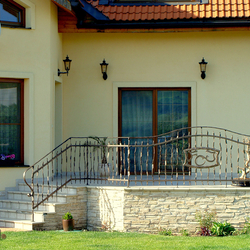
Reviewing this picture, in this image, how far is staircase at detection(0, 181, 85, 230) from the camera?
7.45 meters

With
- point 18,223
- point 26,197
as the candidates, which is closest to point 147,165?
point 26,197

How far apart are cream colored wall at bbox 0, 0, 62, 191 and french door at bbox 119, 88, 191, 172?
7.25 ft

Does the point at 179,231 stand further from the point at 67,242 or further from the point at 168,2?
the point at 168,2

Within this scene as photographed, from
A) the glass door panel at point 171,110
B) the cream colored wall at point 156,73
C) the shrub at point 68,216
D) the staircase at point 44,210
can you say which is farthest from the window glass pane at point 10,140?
the glass door panel at point 171,110

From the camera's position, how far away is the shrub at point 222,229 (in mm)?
7039

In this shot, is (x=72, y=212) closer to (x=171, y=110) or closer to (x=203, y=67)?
(x=171, y=110)

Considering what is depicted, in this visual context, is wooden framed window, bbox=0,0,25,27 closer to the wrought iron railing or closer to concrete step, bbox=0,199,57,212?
the wrought iron railing

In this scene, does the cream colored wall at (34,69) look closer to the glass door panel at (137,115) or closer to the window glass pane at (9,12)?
the window glass pane at (9,12)

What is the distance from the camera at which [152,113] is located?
34.2 feet

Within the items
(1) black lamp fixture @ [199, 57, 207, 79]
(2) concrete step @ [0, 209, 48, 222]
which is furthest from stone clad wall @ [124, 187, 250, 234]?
(1) black lamp fixture @ [199, 57, 207, 79]

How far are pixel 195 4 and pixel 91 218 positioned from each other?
622cm

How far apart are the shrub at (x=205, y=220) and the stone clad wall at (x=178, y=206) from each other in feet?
0.25

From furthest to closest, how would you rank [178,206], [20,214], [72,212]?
[72,212]
[20,214]
[178,206]

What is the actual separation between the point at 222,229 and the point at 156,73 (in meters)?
4.70
